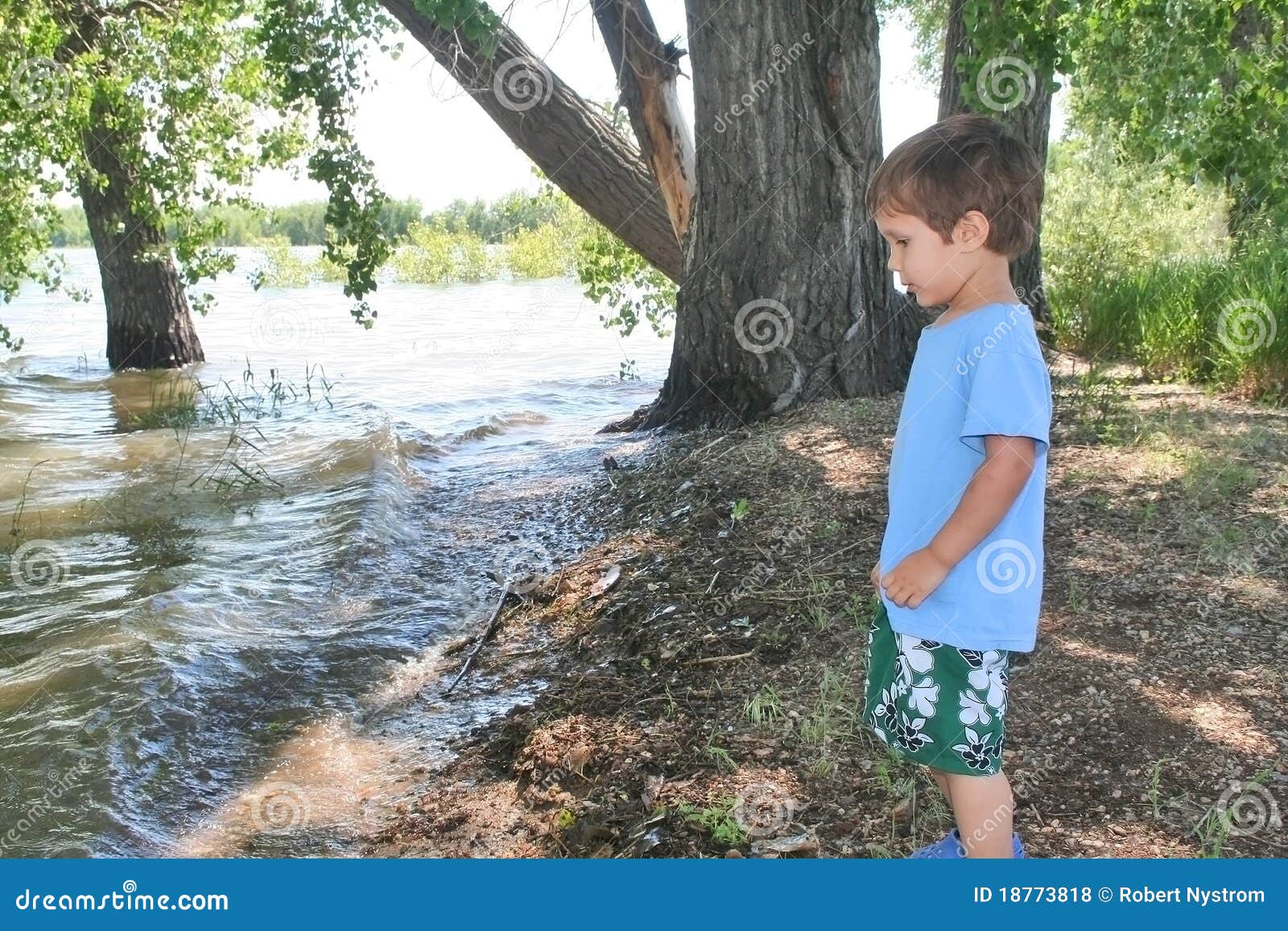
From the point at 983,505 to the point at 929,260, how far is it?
573 millimetres

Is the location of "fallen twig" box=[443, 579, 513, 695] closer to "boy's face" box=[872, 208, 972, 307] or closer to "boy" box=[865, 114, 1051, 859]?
"boy" box=[865, 114, 1051, 859]

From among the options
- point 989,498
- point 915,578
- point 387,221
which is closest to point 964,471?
point 989,498

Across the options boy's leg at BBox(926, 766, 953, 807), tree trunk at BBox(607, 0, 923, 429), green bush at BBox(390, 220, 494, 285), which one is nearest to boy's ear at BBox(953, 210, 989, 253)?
boy's leg at BBox(926, 766, 953, 807)

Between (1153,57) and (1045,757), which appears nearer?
(1045,757)

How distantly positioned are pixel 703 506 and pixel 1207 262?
243 inches

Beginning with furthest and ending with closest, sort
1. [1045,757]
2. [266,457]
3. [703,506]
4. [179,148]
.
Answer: [179,148] < [266,457] < [703,506] < [1045,757]

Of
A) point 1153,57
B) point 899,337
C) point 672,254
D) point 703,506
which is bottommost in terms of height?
point 703,506

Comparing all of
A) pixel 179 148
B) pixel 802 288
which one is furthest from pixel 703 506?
pixel 179 148

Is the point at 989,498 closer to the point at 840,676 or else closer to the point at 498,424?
the point at 840,676

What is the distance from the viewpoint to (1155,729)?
3.27 metres

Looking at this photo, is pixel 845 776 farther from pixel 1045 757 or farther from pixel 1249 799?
pixel 1249 799

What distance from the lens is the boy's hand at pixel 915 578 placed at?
92.2 inches

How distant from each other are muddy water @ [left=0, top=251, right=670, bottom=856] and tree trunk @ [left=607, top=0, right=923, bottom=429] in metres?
1.53

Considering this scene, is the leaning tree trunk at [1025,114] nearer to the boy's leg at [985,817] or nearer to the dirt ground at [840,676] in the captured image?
the dirt ground at [840,676]
